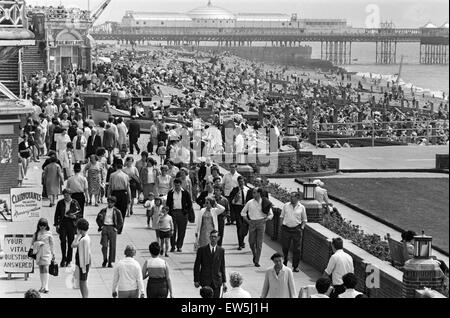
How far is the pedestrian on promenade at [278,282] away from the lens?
15.4 m

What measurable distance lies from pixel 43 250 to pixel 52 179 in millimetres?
6746

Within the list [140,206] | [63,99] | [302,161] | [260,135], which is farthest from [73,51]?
[140,206]

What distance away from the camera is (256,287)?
18656 millimetres

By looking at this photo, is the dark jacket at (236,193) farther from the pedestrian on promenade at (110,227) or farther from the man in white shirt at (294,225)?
the pedestrian on promenade at (110,227)

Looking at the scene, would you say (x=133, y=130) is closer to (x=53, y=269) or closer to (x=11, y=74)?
(x=11, y=74)

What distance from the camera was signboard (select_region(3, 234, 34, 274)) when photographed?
18.6m

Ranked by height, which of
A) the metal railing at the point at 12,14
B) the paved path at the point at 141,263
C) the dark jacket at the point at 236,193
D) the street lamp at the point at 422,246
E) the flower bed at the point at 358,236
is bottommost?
the paved path at the point at 141,263

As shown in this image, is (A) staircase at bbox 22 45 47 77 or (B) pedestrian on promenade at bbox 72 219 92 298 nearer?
(B) pedestrian on promenade at bbox 72 219 92 298

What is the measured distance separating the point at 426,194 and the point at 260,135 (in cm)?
1088

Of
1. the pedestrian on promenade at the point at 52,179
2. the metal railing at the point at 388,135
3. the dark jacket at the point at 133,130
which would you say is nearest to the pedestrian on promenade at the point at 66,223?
the pedestrian on promenade at the point at 52,179

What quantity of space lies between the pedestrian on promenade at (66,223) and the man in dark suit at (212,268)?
3.53 meters

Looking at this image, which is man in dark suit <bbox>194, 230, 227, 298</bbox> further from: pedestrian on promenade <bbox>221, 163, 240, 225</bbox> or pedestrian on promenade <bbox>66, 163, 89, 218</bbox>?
pedestrian on promenade <bbox>66, 163, 89, 218</bbox>

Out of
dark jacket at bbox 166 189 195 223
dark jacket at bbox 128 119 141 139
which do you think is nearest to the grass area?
dark jacket at bbox 166 189 195 223

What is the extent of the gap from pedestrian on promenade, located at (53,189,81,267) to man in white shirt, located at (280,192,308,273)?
3.01 m
